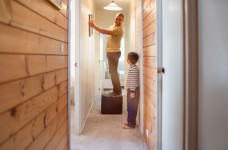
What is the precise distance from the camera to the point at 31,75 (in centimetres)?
126

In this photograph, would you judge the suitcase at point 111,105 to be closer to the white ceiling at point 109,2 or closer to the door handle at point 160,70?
the door handle at point 160,70

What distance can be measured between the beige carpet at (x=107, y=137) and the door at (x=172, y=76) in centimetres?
94

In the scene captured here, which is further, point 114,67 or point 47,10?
point 114,67

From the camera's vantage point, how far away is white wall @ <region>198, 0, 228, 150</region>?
102cm

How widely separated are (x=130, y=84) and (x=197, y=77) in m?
2.29

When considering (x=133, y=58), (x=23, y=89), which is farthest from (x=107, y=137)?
(x=23, y=89)

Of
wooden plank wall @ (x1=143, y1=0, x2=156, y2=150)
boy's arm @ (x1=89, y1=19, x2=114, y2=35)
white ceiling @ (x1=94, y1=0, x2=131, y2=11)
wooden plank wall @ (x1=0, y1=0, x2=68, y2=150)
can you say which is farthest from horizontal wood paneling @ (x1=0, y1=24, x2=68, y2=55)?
white ceiling @ (x1=94, y1=0, x2=131, y2=11)

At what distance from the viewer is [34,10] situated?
1.32 meters

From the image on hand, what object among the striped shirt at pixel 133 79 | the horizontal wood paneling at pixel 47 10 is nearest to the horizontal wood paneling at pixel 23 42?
the horizontal wood paneling at pixel 47 10

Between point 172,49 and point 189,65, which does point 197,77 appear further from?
point 172,49

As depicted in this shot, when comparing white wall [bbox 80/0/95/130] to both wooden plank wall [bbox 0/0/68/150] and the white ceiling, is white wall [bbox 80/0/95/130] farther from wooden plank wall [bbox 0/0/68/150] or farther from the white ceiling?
the white ceiling

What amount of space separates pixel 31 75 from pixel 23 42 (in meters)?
0.20

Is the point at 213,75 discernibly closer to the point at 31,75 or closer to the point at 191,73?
the point at 191,73

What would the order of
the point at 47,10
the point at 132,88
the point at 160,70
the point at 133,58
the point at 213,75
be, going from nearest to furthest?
the point at 213,75 → the point at 47,10 → the point at 160,70 → the point at 132,88 → the point at 133,58
